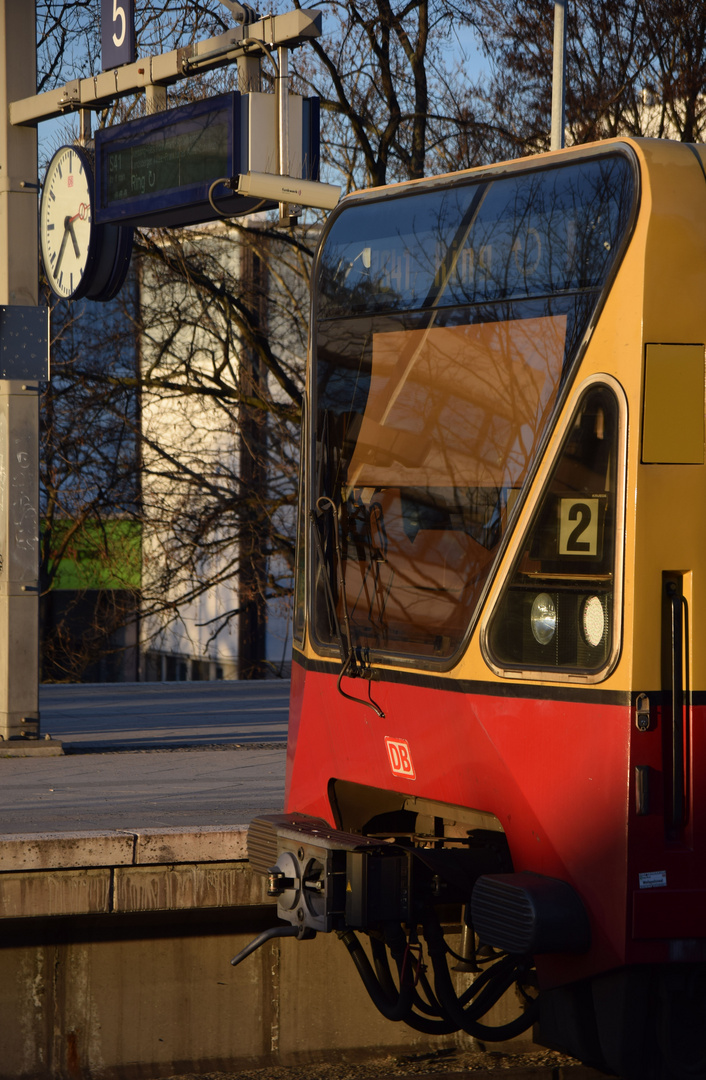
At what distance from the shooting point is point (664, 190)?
4547 mm

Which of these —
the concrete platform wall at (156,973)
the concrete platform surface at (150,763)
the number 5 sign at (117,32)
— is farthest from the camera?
the number 5 sign at (117,32)

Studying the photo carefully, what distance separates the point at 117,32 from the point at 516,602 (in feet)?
18.5

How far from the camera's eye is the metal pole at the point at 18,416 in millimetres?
9156

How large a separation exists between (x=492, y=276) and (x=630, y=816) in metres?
1.91

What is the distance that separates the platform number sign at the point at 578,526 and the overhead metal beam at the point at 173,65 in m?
4.13

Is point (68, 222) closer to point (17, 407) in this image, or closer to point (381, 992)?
point (17, 407)

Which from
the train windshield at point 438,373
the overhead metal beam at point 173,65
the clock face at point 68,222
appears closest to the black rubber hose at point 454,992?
the train windshield at point 438,373

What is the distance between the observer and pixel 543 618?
4.66 m

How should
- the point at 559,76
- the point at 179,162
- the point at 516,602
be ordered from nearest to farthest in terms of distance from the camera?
the point at 516,602, the point at 179,162, the point at 559,76

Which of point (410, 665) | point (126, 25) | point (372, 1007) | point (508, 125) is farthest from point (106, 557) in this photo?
point (410, 665)

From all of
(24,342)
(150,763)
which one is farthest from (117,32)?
(150,763)

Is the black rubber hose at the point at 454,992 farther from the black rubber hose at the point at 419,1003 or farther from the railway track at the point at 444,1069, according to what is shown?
the railway track at the point at 444,1069

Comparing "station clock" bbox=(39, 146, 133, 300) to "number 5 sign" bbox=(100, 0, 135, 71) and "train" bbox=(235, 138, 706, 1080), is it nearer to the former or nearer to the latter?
"number 5 sign" bbox=(100, 0, 135, 71)

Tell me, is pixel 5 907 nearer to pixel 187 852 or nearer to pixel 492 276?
pixel 187 852
